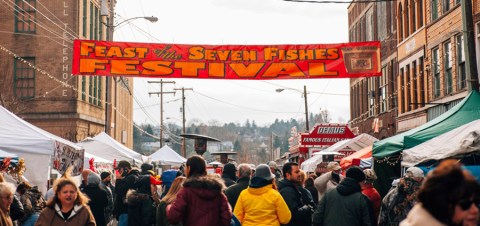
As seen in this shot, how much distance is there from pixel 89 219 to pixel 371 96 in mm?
38076

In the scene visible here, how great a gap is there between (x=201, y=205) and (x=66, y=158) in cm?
951

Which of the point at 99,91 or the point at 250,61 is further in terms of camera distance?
the point at 99,91

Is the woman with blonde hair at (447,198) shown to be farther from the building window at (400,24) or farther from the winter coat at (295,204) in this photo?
the building window at (400,24)

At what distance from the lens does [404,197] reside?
32.7ft

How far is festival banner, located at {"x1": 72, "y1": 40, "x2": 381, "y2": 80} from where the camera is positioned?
920 inches

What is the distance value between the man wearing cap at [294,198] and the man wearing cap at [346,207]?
103 cm

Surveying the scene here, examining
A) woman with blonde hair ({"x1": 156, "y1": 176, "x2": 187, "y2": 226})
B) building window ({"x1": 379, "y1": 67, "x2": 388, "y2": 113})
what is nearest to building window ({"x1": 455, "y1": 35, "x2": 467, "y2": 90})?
building window ({"x1": 379, "y1": 67, "x2": 388, "y2": 113})

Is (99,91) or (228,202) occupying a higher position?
(99,91)

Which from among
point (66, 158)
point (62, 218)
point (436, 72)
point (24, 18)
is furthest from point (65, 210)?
point (24, 18)

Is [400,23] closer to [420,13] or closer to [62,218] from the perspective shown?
[420,13]

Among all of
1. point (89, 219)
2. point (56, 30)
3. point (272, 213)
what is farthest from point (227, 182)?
point (56, 30)

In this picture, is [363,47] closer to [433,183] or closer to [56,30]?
[433,183]

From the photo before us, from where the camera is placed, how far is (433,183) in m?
4.54

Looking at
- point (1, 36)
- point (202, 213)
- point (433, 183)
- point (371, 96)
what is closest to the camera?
point (433, 183)
